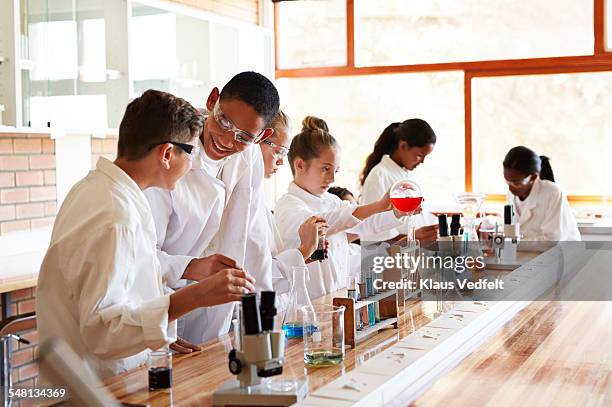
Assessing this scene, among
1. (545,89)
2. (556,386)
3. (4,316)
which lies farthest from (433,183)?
(556,386)

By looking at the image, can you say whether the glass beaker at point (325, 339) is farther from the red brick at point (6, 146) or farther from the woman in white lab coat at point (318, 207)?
the red brick at point (6, 146)

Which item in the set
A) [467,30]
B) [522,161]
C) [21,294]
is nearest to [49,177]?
[21,294]

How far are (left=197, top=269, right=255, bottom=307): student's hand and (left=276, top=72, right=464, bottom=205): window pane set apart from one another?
5.74m

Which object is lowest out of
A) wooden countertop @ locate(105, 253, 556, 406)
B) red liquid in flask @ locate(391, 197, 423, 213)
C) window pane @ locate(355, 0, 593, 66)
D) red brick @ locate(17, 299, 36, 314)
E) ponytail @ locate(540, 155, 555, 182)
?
red brick @ locate(17, 299, 36, 314)

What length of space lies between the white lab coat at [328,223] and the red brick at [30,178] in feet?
6.39

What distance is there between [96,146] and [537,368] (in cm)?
403

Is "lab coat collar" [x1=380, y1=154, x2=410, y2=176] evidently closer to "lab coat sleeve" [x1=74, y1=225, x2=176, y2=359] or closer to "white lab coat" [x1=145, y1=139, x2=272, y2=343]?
"white lab coat" [x1=145, y1=139, x2=272, y2=343]

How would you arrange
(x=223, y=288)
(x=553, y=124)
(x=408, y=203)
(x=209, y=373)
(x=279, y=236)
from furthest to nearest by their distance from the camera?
(x=553, y=124) < (x=279, y=236) < (x=408, y=203) < (x=209, y=373) < (x=223, y=288)

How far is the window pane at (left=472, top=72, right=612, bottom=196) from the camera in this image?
681 centimetres

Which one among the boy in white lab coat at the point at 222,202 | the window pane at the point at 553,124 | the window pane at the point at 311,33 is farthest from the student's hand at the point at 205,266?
the window pane at the point at 311,33

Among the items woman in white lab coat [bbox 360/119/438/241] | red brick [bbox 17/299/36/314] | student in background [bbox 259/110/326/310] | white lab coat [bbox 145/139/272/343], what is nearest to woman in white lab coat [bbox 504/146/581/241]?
woman in white lab coat [bbox 360/119/438/241]

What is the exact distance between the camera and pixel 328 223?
369 cm

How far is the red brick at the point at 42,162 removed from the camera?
5082mm

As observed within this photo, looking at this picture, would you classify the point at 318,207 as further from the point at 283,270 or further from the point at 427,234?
the point at 283,270
